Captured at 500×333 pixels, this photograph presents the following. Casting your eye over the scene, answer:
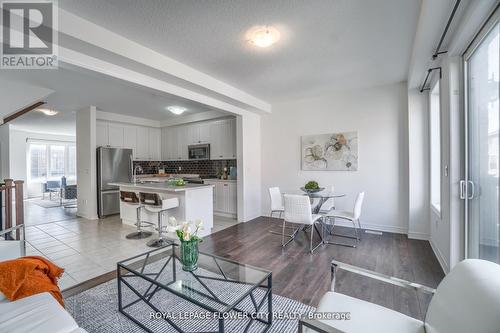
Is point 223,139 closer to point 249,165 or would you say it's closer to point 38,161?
point 249,165

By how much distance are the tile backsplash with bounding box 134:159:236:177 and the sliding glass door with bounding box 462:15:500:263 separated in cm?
465

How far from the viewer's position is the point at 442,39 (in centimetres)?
221

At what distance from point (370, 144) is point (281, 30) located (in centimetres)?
282

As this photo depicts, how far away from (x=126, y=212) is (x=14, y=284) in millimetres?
3359

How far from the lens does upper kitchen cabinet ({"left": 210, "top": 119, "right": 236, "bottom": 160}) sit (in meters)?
5.77

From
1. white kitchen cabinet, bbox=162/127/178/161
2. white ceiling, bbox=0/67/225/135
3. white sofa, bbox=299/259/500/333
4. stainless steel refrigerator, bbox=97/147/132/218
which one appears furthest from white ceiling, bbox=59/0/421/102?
white kitchen cabinet, bbox=162/127/178/161

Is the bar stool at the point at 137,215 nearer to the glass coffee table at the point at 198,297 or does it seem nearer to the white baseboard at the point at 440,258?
the glass coffee table at the point at 198,297

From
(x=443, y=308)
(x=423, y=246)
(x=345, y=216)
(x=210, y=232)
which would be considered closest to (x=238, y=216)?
(x=210, y=232)

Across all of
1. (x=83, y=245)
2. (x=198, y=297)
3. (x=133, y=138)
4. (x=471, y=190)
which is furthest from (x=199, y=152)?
(x=471, y=190)

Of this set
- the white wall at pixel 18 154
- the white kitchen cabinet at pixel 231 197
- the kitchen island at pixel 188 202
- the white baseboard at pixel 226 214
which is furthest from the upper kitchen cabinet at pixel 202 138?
the white wall at pixel 18 154

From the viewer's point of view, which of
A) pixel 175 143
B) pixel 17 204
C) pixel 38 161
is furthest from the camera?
pixel 38 161

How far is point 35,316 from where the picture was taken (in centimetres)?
129

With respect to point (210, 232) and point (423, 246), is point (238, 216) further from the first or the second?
point (423, 246)

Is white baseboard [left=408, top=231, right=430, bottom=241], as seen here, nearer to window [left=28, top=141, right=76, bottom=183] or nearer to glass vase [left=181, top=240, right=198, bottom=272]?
glass vase [left=181, top=240, right=198, bottom=272]
